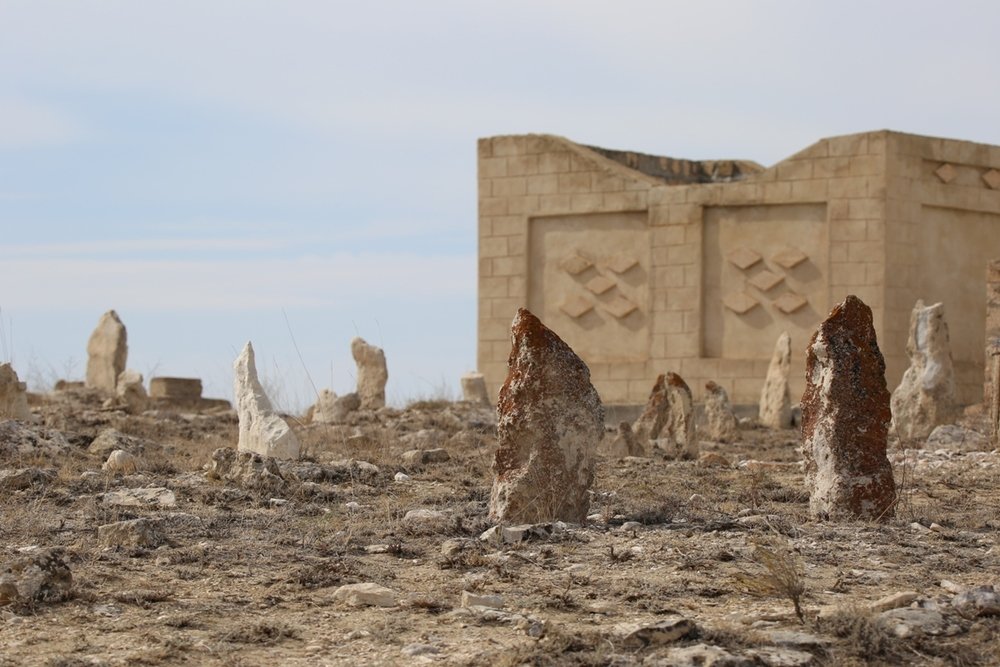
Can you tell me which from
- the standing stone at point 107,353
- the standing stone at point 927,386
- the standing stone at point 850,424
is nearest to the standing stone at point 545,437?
the standing stone at point 850,424

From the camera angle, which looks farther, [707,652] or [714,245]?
[714,245]

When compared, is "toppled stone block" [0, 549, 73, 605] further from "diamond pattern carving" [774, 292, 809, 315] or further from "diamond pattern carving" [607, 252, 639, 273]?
"diamond pattern carving" [607, 252, 639, 273]

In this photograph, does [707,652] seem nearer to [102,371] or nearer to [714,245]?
[714,245]

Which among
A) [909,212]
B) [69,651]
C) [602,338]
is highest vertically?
[909,212]

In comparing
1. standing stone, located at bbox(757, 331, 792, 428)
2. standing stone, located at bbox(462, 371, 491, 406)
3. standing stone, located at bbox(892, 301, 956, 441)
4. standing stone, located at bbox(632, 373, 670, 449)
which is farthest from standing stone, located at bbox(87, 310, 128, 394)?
standing stone, located at bbox(892, 301, 956, 441)

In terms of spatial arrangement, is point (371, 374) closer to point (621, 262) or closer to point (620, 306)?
point (620, 306)

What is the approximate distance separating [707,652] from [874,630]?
0.70m

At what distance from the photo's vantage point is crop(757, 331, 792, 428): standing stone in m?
19.5

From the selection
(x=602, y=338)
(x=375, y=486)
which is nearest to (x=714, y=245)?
(x=602, y=338)

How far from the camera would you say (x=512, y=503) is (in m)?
8.66

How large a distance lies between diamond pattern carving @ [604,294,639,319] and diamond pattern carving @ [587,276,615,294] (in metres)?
0.19

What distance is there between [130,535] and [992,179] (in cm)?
1615

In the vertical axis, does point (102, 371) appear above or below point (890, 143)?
below

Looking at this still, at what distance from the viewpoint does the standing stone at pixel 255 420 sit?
12459 millimetres
